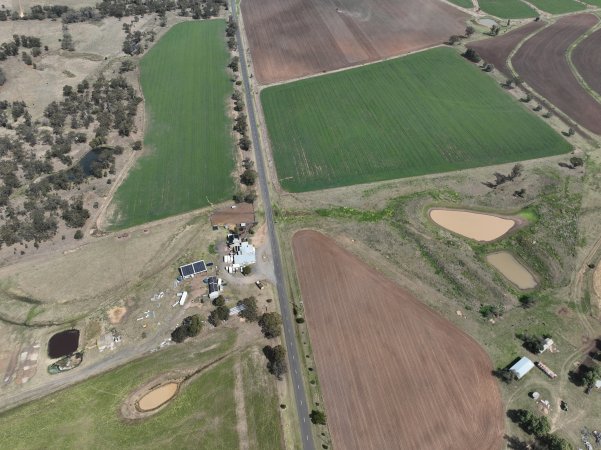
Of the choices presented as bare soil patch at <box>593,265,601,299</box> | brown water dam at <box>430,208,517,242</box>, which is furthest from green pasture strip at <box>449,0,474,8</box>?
bare soil patch at <box>593,265,601,299</box>

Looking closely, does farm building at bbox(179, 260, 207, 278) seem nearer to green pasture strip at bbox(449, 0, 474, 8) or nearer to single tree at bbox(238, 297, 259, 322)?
single tree at bbox(238, 297, 259, 322)

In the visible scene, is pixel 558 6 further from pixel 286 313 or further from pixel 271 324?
pixel 271 324

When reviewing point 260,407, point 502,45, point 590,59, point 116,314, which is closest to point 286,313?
point 260,407

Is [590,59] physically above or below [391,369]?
above

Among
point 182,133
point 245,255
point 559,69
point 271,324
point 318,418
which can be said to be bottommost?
point 318,418

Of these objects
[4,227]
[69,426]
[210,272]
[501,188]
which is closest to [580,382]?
[501,188]

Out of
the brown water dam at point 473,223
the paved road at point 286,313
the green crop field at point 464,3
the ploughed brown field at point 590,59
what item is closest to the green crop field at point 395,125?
the paved road at point 286,313

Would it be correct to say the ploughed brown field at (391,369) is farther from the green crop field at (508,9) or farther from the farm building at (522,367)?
the green crop field at (508,9)
